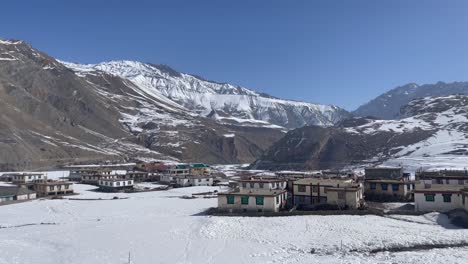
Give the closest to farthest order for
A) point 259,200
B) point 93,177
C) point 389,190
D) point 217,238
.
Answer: point 217,238, point 259,200, point 389,190, point 93,177

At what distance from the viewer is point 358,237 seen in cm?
3766

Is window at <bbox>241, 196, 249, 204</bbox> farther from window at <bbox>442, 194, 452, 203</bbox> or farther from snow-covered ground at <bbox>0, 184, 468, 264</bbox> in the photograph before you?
window at <bbox>442, 194, 452, 203</bbox>

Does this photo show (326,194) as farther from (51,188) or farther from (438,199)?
(51,188)

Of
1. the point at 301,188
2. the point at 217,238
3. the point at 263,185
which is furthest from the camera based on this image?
the point at 263,185

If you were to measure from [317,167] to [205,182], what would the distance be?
6201 centimetres

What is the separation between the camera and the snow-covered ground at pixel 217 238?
33375 millimetres

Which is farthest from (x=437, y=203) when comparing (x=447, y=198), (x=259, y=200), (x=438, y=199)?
(x=259, y=200)

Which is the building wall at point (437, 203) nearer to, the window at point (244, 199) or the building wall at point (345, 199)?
the building wall at point (345, 199)

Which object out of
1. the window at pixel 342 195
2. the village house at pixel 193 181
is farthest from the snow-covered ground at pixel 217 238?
the village house at pixel 193 181

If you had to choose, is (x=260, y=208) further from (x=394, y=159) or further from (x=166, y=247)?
(x=394, y=159)

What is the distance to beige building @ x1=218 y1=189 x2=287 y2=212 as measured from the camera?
51.1 meters

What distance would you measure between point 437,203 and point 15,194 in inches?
2324

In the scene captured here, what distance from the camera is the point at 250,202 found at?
51781mm

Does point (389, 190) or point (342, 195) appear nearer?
point (342, 195)
